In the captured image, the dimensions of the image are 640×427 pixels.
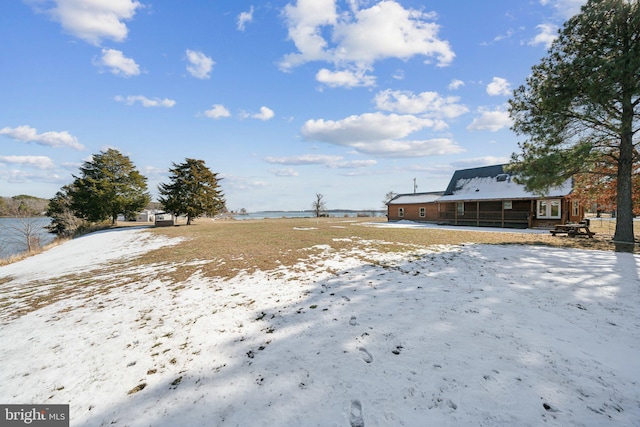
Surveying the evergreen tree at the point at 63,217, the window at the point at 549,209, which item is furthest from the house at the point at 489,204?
the evergreen tree at the point at 63,217

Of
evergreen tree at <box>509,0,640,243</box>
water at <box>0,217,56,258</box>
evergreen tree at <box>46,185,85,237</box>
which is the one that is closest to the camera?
evergreen tree at <box>509,0,640,243</box>

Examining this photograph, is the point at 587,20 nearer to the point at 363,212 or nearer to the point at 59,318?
the point at 59,318

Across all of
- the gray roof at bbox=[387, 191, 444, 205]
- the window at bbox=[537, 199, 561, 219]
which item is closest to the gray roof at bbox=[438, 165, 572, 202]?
the window at bbox=[537, 199, 561, 219]

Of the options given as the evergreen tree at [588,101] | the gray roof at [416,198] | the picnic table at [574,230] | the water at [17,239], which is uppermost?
the evergreen tree at [588,101]

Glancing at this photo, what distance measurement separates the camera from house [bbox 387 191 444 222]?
30312 millimetres

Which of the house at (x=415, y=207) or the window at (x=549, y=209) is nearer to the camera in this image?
the window at (x=549, y=209)

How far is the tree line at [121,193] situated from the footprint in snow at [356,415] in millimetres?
31971

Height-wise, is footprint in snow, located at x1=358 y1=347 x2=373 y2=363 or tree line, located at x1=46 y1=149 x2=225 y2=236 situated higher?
tree line, located at x1=46 y1=149 x2=225 y2=236

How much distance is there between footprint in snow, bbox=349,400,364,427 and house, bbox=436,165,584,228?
20362mm

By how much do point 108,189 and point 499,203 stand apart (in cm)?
4320

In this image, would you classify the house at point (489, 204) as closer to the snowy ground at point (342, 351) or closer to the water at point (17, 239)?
the snowy ground at point (342, 351)

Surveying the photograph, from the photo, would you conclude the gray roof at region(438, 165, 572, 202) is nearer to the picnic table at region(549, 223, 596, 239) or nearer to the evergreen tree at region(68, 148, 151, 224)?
the picnic table at region(549, 223, 596, 239)

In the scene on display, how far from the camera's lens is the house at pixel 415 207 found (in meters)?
30.3

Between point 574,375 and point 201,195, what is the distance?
33.3 m
